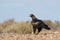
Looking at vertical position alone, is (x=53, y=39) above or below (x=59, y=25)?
above

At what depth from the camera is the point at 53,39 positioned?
1692 centimetres

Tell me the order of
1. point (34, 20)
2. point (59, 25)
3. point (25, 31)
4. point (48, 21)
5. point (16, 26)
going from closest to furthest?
point (34, 20), point (25, 31), point (16, 26), point (59, 25), point (48, 21)

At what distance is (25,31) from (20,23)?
7.85 feet

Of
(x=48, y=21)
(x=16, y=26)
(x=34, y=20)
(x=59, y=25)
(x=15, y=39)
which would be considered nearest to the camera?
(x=15, y=39)

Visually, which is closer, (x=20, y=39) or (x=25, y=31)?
(x=20, y=39)

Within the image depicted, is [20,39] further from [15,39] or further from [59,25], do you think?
[59,25]

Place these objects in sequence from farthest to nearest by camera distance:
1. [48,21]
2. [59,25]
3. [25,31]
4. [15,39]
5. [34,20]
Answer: [48,21] < [59,25] < [25,31] < [34,20] < [15,39]

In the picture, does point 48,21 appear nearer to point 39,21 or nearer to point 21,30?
point 21,30

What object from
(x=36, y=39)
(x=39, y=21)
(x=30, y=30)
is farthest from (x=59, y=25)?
(x=36, y=39)

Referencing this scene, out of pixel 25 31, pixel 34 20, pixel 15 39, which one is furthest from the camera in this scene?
pixel 25 31

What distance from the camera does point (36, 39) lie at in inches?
676

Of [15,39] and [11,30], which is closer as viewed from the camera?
[15,39]

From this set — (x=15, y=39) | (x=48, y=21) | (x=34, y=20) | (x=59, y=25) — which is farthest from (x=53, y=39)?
(x=48, y=21)

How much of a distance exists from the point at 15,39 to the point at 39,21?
5.60 meters
